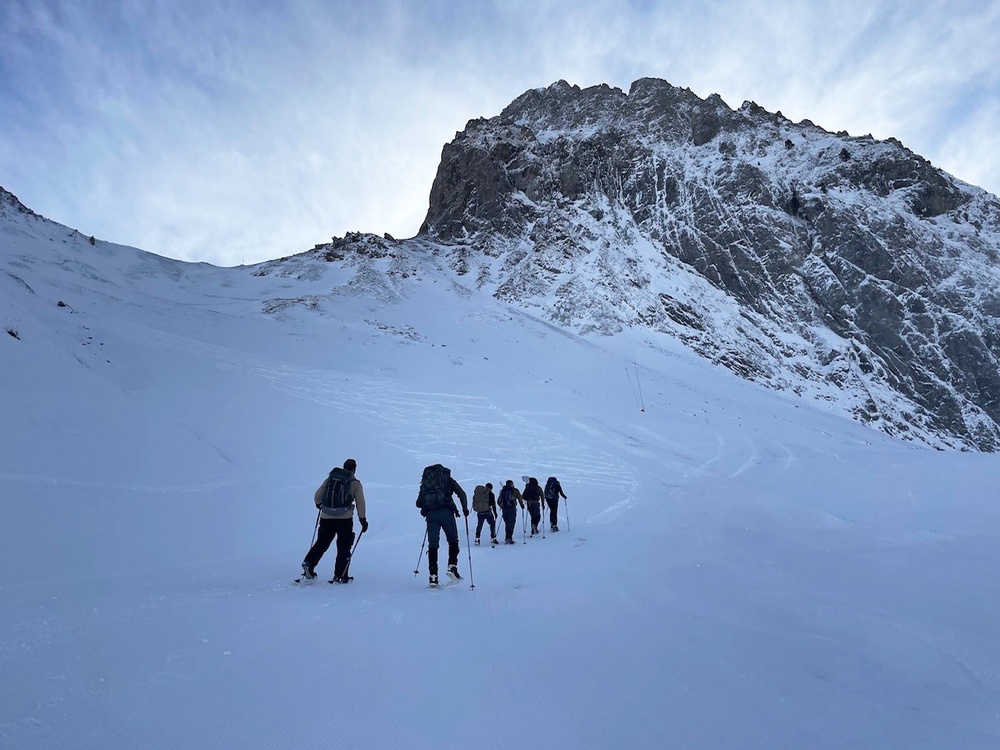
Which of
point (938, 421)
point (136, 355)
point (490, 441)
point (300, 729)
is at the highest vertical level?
point (938, 421)

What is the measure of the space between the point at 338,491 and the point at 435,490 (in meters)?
1.19

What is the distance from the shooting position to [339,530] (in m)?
6.55

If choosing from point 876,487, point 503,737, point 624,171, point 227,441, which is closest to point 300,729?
point 503,737

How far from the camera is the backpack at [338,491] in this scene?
666 centimetres

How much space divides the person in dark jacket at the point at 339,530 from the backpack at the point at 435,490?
0.79 meters

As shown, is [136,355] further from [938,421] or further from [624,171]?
[624,171]

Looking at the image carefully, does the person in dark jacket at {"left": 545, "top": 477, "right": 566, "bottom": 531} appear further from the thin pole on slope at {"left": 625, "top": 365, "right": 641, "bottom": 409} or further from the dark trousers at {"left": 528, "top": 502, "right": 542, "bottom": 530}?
the thin pole on slope at {"left": 625, "top": 365, "right": 641, "bottom": 409}

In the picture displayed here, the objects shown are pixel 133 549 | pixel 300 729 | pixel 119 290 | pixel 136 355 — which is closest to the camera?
pixel 300 729

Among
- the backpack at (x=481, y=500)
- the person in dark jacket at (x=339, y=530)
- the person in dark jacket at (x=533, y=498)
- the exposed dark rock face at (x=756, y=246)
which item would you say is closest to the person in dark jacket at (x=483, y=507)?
the backpack at (x=481, y=500)

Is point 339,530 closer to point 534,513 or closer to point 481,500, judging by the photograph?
point 481,500

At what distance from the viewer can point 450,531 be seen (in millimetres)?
7051

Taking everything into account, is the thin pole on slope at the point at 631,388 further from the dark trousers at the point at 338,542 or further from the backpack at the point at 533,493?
the dark trousers at the point at 338,542

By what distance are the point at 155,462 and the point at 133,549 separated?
277 centimetres

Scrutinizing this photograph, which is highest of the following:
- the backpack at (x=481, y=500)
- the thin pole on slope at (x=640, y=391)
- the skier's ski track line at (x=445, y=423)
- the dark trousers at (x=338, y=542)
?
the thin pole on slope at (x=640, y=391)
